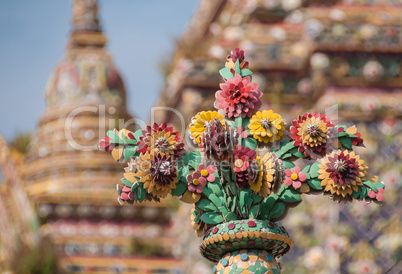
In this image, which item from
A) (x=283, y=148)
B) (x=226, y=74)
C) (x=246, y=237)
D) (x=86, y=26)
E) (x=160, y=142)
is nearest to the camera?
(x=246, y=237)

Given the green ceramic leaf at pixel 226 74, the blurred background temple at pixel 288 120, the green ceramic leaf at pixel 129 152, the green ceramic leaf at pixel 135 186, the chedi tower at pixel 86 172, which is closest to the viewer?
the green ceramic leaf at pixel 135 186

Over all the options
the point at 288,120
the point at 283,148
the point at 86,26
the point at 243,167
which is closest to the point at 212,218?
the point at 243,167

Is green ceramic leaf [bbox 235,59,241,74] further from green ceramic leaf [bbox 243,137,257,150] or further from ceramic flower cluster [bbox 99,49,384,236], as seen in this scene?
green ceramic leaf [bbox 243,137,257,150]

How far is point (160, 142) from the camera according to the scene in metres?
6.44

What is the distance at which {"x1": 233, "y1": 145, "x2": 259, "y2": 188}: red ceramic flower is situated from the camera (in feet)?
20.5

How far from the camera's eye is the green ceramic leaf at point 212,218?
6.34m

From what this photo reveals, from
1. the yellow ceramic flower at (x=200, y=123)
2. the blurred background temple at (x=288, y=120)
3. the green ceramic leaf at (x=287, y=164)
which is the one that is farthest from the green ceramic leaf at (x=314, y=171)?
the blurred background temple at (x=288, y=120)

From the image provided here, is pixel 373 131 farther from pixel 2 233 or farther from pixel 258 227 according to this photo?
pixel 2 233

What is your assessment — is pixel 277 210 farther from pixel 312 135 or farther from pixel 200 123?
pixel 200 123

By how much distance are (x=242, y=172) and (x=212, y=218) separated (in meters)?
0.31

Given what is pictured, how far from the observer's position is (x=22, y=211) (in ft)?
70.6

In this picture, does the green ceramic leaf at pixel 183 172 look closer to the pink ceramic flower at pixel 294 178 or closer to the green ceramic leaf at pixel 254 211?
the green ceramic leaf at pixel 254 211

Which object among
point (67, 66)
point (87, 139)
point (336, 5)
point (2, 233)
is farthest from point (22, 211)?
point (336, 5)

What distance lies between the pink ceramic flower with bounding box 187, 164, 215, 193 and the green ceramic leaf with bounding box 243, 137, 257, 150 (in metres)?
0.25
